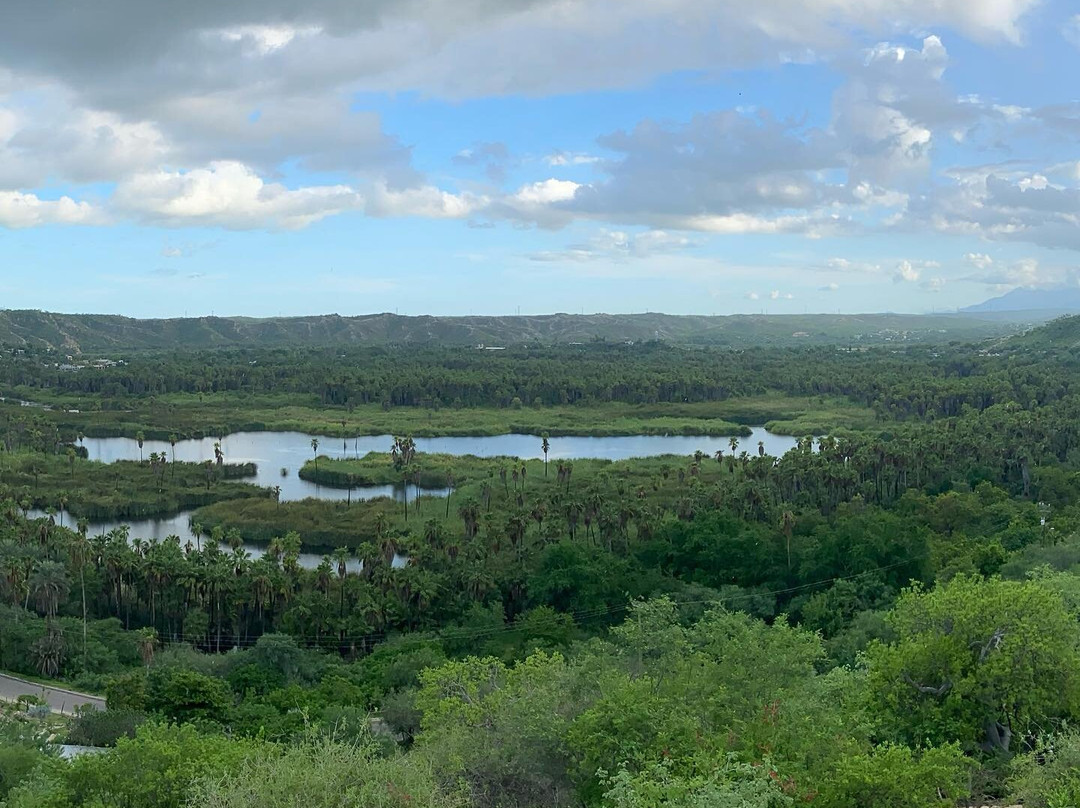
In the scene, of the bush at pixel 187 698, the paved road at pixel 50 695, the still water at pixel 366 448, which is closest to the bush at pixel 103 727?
the bush at pixel 187 698

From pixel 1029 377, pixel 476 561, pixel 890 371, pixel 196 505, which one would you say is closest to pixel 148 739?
pixel 476 561

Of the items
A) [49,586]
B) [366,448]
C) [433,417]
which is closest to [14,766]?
[49,586]

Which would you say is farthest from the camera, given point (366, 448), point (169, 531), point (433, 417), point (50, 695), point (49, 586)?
point (433, 417)

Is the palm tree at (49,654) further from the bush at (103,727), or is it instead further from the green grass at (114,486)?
the green grass at (114,486)

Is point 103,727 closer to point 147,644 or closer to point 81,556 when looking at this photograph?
point 147,644

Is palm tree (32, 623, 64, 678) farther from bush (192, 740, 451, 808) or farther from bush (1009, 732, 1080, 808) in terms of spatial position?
bush (1009, 732, 1080, 808)

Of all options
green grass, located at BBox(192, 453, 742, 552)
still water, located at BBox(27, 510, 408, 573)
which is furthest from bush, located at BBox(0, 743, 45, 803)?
still water, located at BBox(27, 510, 408, 573)
